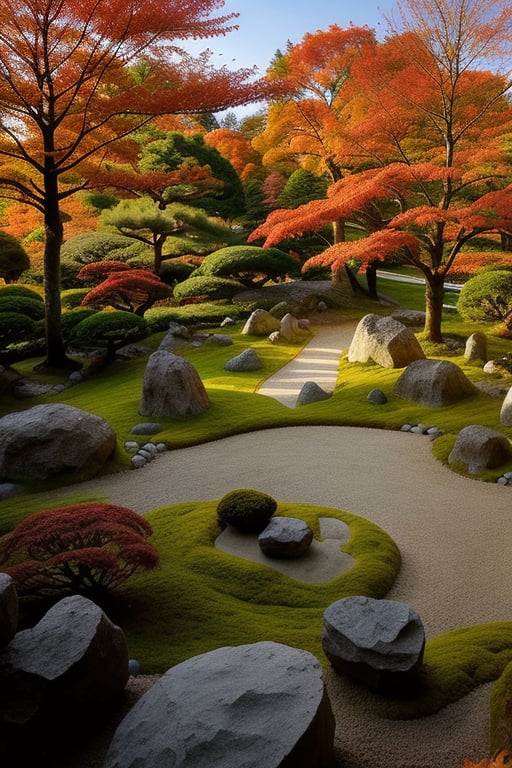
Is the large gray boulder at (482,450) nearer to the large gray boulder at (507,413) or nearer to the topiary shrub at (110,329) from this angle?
the large gray boulder at (507,413)

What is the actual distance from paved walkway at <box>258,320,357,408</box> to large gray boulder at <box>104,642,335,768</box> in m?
7.99

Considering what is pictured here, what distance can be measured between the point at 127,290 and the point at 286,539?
38.6ft

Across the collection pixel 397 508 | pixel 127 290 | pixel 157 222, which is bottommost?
pixel 397 508

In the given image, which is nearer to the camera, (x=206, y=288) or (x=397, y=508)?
(x=397, y=508)

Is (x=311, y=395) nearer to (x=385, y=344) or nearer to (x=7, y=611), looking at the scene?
(x=385, y=344)

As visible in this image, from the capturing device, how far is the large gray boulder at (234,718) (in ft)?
8.98

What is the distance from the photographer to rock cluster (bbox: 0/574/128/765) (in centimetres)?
327

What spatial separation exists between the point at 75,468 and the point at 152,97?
804 cm

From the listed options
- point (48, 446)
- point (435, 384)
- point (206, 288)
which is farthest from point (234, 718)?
point (206, 288)

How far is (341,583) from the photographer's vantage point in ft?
17.8

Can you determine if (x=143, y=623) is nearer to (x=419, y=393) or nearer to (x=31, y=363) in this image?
(x=419, y=393)

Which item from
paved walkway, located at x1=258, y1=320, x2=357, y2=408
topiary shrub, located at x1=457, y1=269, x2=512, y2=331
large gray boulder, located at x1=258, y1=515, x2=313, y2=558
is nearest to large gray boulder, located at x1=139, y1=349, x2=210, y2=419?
paved walkway, located at x1=258, y1=320, x2=357, y2=408

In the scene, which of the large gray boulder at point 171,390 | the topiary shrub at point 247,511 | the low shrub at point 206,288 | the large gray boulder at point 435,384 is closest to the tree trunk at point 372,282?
the low shrub at point 206,288

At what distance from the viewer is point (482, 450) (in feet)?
25.8
